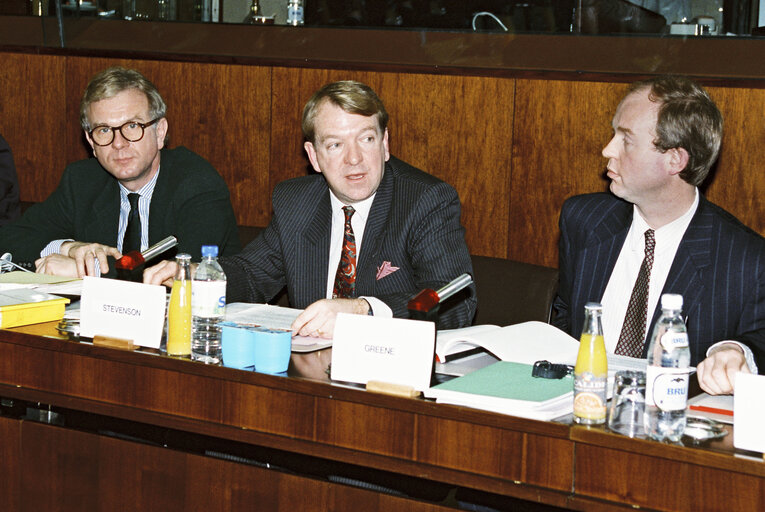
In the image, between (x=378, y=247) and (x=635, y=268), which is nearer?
(x=635, y=268)

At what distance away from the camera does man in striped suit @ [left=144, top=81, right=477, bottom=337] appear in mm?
2580

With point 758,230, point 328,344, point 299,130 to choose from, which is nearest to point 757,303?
point 758,230

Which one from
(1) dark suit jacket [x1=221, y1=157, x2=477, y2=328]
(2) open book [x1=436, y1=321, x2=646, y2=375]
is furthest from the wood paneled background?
(2) open book [x1=436, y1=321, x2=646, y2=375]

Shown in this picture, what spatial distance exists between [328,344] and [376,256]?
64cm

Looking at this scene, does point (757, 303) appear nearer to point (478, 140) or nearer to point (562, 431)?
point (562, 431)

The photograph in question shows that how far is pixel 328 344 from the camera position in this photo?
2.03m

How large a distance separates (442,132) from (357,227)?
0.89 meters

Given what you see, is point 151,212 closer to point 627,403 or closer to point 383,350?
point 383,350

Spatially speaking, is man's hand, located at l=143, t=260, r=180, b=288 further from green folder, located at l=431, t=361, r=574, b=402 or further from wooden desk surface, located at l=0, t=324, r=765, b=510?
green folder, located at l=431, t=361, r=574, b=402

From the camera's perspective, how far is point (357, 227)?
2.73 meters

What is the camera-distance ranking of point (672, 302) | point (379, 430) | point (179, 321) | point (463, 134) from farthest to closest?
point (463, 134) < point (179, 321) < point (379, 430) < point (672, 302)

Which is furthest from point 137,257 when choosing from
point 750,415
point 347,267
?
point 750,415

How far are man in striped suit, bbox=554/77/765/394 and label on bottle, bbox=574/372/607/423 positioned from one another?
34.6 inches

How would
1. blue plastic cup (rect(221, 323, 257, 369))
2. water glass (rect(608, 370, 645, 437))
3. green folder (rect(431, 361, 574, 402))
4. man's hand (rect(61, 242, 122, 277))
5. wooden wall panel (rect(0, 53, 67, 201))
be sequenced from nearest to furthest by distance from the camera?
water glass (rect(608, 370, 645, 437)), green folder (rect(431, 361, 574, 402)), blue plastic cup (rect(221, 323, 257, 369)), man's hand (rect(61, 242, 122, 277)), wooden wall panel (rect(0, 53, 67, 201))
